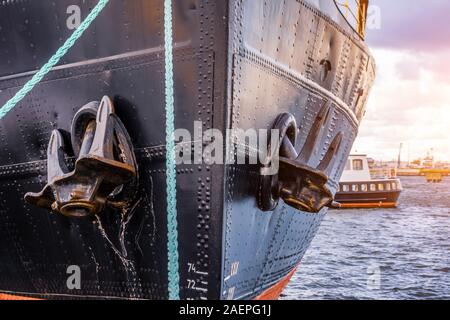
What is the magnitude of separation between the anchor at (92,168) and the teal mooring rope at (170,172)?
325mm

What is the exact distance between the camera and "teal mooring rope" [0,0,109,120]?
4484mm

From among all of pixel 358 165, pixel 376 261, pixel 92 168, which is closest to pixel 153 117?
pixel 92 168

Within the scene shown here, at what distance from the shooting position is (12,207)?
5340mm

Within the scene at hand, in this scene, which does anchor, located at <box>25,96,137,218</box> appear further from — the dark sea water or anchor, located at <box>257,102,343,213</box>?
the dark sea water

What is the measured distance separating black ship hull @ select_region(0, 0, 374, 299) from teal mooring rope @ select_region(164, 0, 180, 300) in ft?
0.16

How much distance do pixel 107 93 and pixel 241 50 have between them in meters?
1.25

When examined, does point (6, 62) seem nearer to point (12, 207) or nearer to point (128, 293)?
point (12, 207)

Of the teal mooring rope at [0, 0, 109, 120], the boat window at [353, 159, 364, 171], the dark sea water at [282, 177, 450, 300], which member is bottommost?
the dark sea water at [282, 177, 450, 300]

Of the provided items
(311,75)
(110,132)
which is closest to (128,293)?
(110,132)

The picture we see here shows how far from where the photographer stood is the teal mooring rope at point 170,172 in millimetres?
4266

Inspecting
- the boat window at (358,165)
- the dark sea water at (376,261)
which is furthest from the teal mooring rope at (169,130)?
the boat window at (358,165)

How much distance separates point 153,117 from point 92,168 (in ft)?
2.30

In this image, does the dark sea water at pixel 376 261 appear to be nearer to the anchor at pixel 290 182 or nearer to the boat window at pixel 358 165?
the boat window at pixel 358 165

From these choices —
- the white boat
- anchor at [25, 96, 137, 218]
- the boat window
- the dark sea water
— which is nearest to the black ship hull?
anchor at [25, 96, 137, 218]
